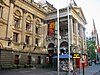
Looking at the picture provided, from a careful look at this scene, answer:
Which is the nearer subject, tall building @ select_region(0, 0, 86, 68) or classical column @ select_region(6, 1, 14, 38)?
tall building @ select_region(0, 0, 86, 68)

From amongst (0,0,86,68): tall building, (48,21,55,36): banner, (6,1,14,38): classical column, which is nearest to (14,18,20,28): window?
(0,0,86,68): tall building

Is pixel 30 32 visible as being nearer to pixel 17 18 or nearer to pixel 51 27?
pixel 17 18

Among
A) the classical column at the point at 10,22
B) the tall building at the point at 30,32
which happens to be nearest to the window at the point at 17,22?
the tall building at the point at 30,32

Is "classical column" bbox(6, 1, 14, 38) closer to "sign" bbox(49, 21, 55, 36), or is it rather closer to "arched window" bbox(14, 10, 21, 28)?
"arched window" bbox(14, 10, 21, 28)

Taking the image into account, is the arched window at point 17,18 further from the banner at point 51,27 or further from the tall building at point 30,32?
the banner at point 51,27

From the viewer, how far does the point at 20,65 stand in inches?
1238

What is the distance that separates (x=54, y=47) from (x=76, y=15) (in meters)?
11.0

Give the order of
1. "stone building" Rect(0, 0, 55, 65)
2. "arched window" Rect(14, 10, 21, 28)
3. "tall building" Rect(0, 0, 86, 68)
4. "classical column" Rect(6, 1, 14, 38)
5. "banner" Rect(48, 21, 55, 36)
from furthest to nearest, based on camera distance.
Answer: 1. "banner" Rect(48, 21, 55, 36)
2. "arched window" Rect(14, 10, 21, 28)
3. "classical column" Rect(6, 1, 14, 38)
4. "tall building" Rect(0, 0, 86, 68)
5. "stone building" Rect(0, 0, 55, 65)

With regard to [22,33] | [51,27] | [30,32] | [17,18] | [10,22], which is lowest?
[22,33]

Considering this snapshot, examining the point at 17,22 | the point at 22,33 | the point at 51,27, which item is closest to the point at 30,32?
the point at 22,33

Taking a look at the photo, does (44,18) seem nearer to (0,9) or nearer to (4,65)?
(0,9)

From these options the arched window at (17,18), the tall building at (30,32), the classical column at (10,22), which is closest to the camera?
the tall building at (30,32)

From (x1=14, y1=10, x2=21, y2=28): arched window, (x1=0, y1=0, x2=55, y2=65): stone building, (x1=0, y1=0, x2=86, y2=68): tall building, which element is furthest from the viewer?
(x1=14, y1=10, x2=21, y2=28): arched window

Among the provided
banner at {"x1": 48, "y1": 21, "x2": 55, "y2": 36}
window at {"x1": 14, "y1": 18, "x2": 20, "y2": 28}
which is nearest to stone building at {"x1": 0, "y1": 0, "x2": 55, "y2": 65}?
window at {"x1": 14, "y1": 18, "x2": 20, "y2": 28}
